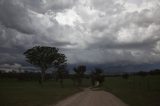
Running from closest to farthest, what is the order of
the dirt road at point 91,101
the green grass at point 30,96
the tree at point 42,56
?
the dirt road at point 91,101 → the green grass at point 30,96 → the tree at point 42,56

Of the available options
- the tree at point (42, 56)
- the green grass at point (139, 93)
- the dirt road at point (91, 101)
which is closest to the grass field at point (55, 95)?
the green grass at point (139, 93)

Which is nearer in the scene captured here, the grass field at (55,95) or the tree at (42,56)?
the grass field at (55,95)

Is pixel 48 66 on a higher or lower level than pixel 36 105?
higher

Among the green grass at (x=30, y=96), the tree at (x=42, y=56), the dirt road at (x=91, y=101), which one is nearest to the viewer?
the dirt road at (x=91, y=101)

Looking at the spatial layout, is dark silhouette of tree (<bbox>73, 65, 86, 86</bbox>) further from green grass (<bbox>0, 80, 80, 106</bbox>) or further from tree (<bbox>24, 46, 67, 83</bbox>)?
green grass (<bbox>0, 80, 80, 106</bbox>)

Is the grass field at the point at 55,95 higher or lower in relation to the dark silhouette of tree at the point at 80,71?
lower

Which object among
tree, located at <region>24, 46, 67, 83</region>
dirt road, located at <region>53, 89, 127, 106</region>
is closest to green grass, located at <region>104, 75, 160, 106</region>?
dirt road, located at <region>53, 89, 127, 106</region>

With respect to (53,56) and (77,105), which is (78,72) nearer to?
(53,56)

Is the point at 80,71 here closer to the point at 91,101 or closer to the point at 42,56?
the point at 42,56

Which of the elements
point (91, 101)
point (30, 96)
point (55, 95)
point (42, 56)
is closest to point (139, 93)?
point (55, 95)

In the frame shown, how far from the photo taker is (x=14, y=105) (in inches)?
1011

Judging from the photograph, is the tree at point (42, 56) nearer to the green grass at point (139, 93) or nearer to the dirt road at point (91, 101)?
the green grass at point (139, 93)

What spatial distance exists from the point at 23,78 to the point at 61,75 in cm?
3740

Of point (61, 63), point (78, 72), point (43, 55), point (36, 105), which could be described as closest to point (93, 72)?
point (78, 72)
